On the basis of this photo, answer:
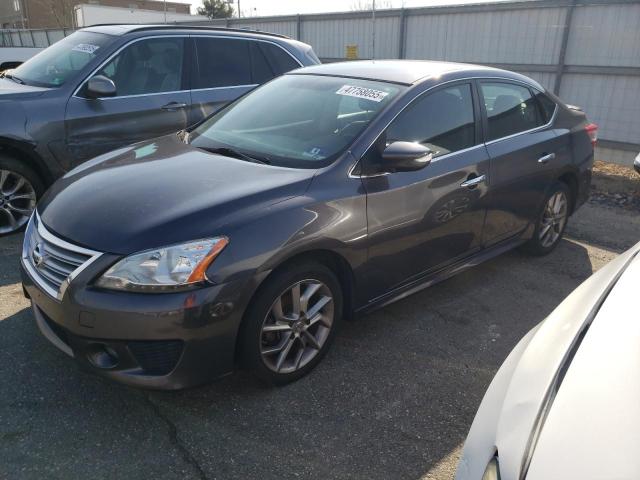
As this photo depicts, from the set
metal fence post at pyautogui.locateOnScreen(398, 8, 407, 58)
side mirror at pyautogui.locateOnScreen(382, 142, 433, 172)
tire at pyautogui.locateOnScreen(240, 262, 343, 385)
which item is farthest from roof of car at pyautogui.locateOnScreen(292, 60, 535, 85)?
metal fence post at pyautogui.locateOnScreen(398, 8, 407, 58)

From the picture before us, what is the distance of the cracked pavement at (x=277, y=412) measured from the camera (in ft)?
7.73

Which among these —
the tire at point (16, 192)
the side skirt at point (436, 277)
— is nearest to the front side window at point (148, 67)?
the tire at point (16, 192)

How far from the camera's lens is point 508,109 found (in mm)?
4168

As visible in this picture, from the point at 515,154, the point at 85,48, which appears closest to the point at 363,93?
the point at 515,154

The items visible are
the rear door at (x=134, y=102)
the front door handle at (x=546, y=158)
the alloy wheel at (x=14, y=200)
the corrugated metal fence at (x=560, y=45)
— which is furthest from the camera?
the corrugated metal fence at (x=560, y=45)

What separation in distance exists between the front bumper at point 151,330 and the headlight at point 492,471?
4.57 feet

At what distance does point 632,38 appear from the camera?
761cm

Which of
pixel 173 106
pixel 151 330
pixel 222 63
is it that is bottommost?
pixel 151 330

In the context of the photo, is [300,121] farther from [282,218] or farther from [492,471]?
[492,471]

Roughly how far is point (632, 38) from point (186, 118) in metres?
6.38

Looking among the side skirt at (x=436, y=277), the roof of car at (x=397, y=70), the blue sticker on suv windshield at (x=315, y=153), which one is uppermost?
the roof of car at (x=397, y=70)

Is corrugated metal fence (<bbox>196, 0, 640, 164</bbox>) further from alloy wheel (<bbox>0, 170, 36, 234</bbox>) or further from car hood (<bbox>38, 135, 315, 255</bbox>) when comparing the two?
alloy wheel (<bbox>0, 170, 36, 234</bbox>)

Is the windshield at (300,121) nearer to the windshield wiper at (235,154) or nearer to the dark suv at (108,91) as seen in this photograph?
the windshield wiper at (235,154)

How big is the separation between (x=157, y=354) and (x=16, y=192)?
311cm
